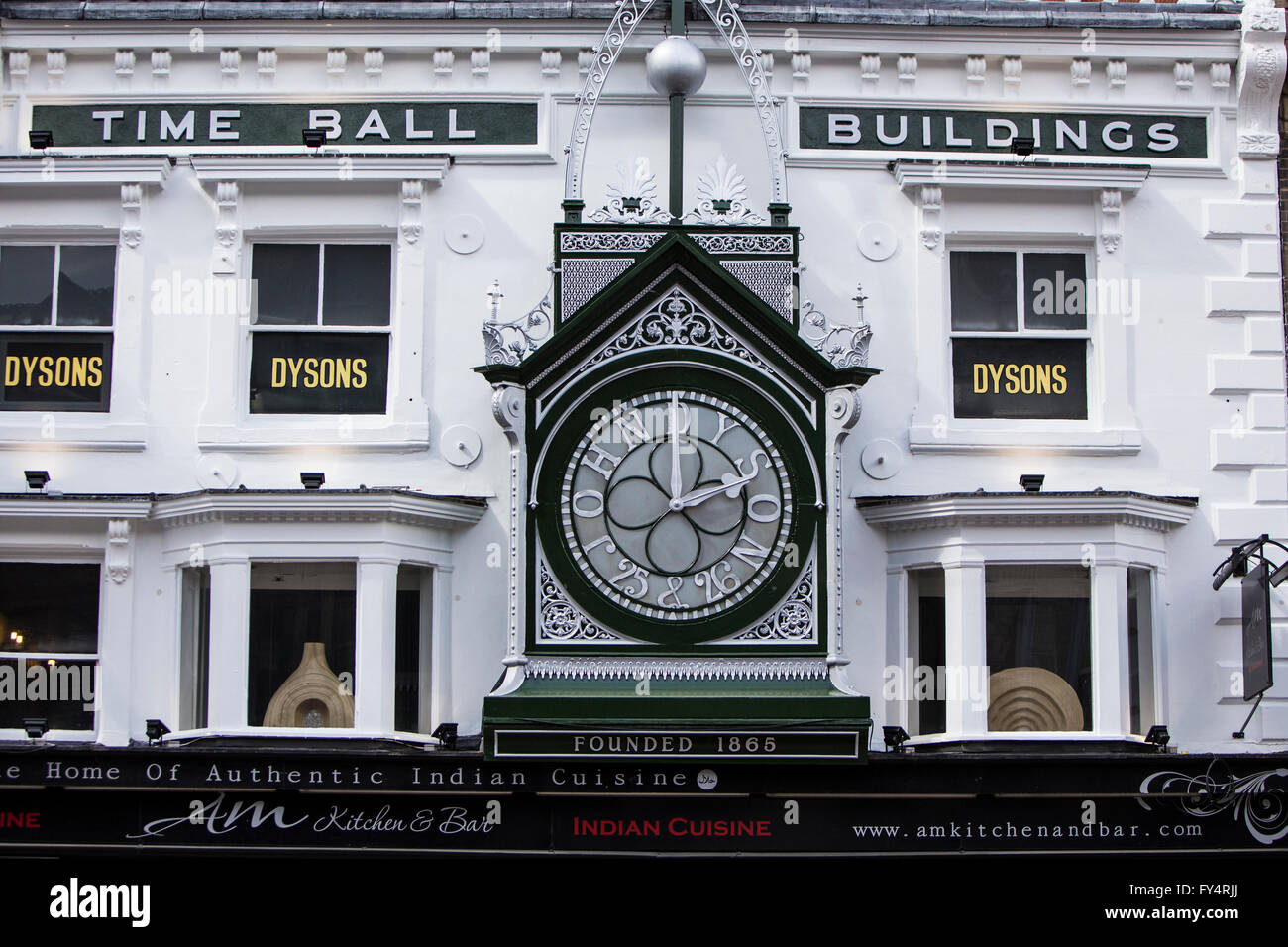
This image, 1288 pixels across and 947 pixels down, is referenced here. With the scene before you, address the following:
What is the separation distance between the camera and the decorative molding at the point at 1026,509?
52.9 ft

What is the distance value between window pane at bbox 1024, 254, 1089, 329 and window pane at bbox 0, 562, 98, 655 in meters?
8.72

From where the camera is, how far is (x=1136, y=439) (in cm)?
1683

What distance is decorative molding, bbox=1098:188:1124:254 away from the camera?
17156mm

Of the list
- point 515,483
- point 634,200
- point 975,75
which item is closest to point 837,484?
point 515,483

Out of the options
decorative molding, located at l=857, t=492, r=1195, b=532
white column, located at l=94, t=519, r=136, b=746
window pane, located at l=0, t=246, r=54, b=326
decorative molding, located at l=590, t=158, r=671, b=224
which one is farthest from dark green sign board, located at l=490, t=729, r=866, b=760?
window pane, located at l=0, t=246, r=54, b=326

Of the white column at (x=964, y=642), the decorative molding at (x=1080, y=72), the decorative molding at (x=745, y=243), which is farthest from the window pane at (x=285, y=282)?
the decorative molding at (x=1080, y=72)

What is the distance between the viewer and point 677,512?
51.8 feet

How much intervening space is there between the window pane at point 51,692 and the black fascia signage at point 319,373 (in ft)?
9.14

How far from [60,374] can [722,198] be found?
6.14 metres

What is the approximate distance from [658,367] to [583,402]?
0.70 metres

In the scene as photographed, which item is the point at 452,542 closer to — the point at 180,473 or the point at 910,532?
the point at 180,473
